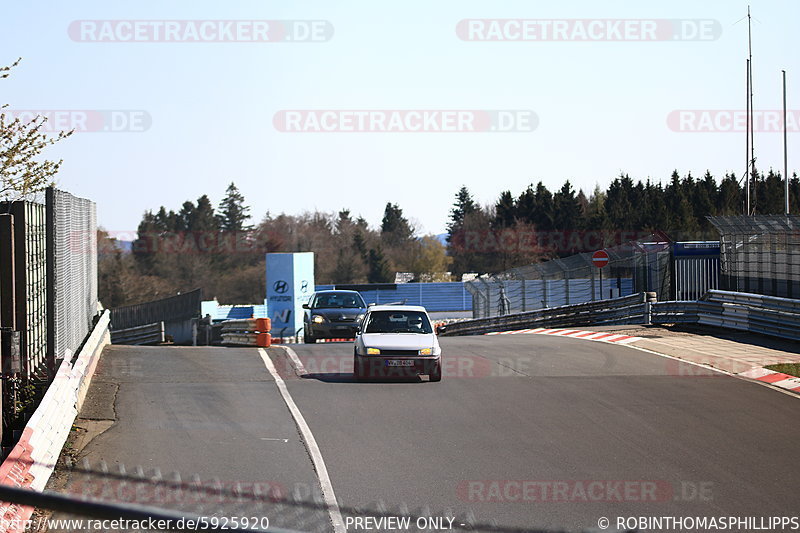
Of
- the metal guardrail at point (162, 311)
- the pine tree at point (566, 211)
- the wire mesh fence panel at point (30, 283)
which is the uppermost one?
the pine tree at point (566, 211)

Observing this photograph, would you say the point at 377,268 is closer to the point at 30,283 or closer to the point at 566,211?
the point at 566,211

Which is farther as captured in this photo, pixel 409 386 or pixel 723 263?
pixel 723 263

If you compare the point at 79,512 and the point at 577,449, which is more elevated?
the point at 79,512

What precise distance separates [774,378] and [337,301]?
14.3 m

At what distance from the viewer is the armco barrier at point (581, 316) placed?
85.7 ft

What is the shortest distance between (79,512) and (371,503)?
4.70 m

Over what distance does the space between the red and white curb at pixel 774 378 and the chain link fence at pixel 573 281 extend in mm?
12000

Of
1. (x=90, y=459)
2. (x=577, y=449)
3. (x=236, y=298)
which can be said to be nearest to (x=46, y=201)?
(x=90, y=459)

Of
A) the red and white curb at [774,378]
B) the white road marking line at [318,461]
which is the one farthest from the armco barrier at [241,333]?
the red and white curb at [774,378]

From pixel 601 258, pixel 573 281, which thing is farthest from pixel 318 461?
pixel 573 281

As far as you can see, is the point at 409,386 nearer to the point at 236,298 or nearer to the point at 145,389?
the point at 145,389

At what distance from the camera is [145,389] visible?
46.1 ft

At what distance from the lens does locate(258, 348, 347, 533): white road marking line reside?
273 inches
